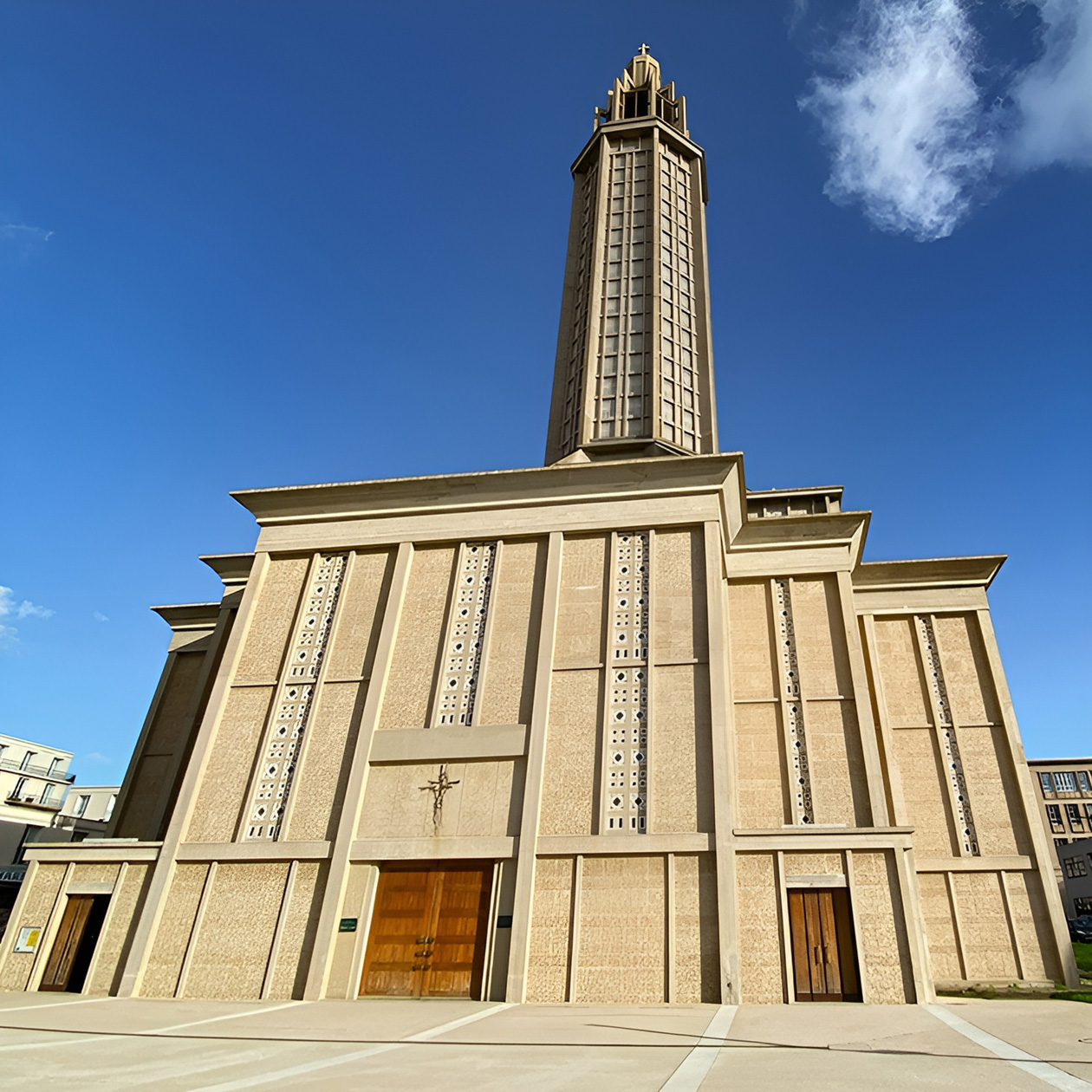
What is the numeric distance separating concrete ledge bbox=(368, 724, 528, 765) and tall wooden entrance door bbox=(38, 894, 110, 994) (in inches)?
247

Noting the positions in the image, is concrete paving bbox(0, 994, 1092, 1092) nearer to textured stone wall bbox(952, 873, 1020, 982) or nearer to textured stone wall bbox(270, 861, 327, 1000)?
textured stone wall bbox(270, 861, 327, 1000)

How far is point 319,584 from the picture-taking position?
19469mm

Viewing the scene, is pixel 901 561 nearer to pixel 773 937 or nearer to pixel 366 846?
pixel 773 937

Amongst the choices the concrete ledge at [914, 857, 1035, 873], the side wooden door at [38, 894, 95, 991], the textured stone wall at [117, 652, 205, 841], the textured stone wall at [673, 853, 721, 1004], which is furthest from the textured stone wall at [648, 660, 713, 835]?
the textured stone wall at [117, 652, 205, 841]

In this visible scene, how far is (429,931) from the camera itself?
14.7 m

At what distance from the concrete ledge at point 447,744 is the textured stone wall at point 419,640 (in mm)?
325

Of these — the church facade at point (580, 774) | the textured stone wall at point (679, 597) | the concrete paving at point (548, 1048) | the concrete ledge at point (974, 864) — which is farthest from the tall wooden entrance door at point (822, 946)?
the concrete ledge at point (974, 864)

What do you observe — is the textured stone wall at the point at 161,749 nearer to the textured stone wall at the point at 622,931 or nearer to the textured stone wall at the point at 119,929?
the textured stone wall at the point at 119,929

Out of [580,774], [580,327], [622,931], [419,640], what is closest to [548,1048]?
[622,931]

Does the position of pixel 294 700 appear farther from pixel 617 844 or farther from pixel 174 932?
pixel 617 844

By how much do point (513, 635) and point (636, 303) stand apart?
43.4ft

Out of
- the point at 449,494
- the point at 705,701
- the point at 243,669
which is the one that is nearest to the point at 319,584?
the point at 243,669

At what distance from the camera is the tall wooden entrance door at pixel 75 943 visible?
15570 mm

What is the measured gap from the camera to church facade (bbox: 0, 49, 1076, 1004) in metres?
13.9
